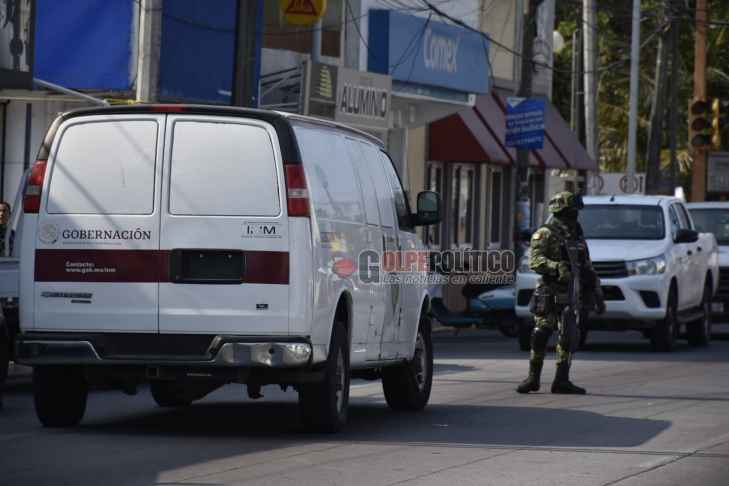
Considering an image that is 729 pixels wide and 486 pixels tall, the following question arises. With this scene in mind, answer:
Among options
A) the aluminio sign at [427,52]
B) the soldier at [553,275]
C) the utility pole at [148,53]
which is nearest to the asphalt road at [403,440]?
the soldier at [553,275]

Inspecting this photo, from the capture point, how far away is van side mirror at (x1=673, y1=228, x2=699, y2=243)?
19016mm

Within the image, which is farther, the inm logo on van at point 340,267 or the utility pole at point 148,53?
the utility pole at point 148,53

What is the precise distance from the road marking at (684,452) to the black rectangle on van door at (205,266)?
291 cm

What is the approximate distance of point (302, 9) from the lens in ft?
69.0

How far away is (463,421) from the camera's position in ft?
37.2

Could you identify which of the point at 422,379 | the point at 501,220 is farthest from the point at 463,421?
the point at 501,220

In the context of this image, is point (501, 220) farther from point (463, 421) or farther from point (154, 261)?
point (154, 261)

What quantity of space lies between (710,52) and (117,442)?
41209 mm

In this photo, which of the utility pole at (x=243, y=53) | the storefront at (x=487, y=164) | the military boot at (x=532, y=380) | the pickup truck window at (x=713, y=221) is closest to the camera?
the military boot at (x=532, y=380)

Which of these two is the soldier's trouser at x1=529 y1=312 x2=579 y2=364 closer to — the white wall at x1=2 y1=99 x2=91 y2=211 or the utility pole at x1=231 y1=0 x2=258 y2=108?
the utility pole at x1=231 y1=0 x2=258 y2=108

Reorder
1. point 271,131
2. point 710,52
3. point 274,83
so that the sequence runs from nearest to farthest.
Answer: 1. point 271,131
2. point 274,83
3. point 710,52

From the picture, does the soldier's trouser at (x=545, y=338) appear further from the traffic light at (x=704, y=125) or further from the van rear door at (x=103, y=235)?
the traffic light at (x=704, y=125)

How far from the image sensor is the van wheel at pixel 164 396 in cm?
1137

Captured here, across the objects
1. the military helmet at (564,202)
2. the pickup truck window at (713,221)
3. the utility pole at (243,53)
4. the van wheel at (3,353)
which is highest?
the utility pole at (243,53)
